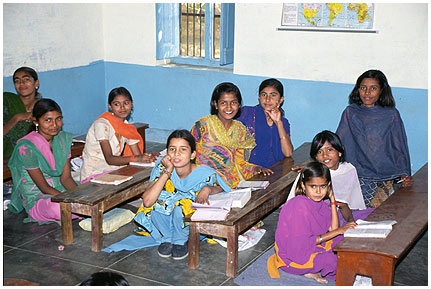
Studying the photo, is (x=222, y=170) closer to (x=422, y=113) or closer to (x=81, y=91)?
(x=422, y=113)

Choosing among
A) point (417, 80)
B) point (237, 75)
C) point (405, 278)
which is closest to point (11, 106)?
point (237, 75)

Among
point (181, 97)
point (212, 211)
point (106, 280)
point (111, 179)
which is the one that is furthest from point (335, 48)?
point (106, 280)

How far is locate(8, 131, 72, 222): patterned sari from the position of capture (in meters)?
5.34

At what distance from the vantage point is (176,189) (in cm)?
481

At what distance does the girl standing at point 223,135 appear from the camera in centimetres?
539

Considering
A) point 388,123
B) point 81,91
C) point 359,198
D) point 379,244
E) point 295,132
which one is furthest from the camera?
point 81,91

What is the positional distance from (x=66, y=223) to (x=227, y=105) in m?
1.81

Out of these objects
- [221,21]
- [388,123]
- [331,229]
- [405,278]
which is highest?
[221,21]

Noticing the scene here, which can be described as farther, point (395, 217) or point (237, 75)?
point (237, 75)

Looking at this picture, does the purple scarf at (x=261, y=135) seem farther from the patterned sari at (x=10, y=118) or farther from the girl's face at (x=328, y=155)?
the patterned sari at (x=10, y=118)

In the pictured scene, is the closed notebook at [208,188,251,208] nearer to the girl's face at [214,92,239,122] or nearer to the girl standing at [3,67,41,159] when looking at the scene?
the girl's face at [214,92,239,122]

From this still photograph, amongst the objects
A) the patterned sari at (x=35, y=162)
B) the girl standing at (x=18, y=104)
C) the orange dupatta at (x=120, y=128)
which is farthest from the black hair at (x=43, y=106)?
the girl standing at (x=18, y=104)

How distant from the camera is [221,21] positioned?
26.6ft

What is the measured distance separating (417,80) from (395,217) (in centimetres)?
318
